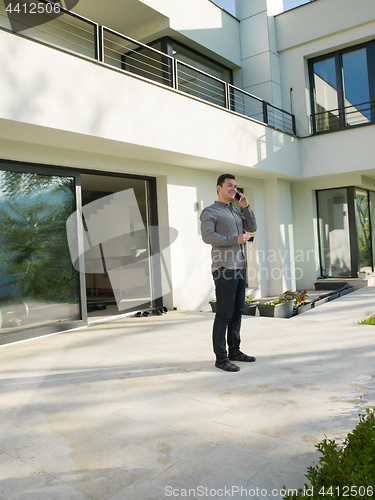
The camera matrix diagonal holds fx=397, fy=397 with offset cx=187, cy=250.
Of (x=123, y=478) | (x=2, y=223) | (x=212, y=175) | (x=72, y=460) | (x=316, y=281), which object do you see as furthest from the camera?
(x=316, y=281)

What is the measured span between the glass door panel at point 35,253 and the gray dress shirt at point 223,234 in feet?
8.74

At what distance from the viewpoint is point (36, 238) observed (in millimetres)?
5051

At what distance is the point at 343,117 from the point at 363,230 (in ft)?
9.95

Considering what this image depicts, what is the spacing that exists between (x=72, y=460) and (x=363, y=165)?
8.22 m

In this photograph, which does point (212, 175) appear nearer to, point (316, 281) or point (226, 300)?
point (316, 281)

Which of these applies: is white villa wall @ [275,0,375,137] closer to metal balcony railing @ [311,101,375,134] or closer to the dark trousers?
metal balcony railing @ [311,101,375,134]

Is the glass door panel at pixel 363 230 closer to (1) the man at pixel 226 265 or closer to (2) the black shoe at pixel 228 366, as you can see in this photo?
(1) the man at pixel 226 265

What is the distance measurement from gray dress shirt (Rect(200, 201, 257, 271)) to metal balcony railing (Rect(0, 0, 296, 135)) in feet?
8.74

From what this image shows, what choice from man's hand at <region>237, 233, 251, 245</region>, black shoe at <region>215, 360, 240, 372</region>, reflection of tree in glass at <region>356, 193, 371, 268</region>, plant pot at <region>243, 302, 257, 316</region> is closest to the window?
reflection of tree in glass at <region>356, 193, 371, 268</region>

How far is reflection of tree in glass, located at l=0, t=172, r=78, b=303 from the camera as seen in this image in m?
4.73

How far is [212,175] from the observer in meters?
7.78

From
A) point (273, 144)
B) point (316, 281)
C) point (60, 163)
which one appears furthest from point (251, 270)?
point (60, 163)

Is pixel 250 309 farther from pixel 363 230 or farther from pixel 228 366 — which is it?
pixel 363 230

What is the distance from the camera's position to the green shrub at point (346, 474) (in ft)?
4.90
